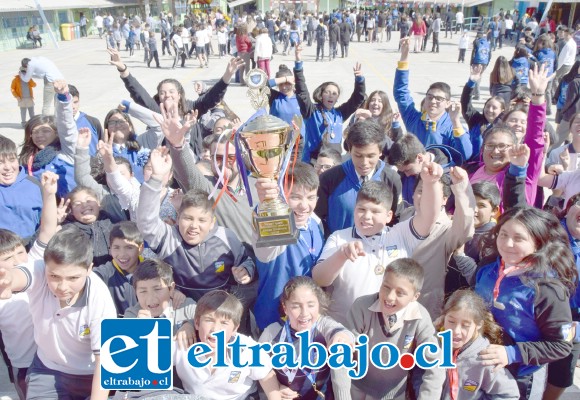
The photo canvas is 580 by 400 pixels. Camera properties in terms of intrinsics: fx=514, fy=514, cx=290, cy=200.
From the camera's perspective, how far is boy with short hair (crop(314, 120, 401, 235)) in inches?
142

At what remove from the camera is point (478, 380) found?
2725mm

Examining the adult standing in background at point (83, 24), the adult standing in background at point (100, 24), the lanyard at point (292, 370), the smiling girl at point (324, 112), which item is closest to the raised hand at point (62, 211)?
the lanyard at point (292, 370)

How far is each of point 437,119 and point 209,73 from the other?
14.5 metres

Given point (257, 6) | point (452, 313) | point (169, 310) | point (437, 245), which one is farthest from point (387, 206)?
point (257, 6)

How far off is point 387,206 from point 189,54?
20.0 metres

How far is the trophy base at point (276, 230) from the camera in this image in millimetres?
2707

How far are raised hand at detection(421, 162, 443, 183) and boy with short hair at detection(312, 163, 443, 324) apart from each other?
0.06 meters

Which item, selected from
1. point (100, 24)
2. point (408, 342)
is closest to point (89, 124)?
point (408, 342)

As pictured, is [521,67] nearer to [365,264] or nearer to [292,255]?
[365,264]

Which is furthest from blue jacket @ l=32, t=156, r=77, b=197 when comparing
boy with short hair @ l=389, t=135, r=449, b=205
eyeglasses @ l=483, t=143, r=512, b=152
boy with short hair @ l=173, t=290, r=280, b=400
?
eyeglasses @ l=483, t=143, r=512, b=152

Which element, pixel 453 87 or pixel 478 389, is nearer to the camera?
pixel 478 389

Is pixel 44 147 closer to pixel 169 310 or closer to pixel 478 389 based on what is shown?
pixel 169 310

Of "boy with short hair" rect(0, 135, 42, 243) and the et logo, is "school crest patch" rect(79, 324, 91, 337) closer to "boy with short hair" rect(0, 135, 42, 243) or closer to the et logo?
the et logo

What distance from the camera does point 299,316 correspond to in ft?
9.25
